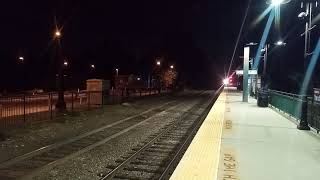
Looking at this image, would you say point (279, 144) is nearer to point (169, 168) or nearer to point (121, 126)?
point (169, 168)

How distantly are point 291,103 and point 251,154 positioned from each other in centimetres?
946

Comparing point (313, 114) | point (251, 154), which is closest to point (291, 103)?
point (313, 114)

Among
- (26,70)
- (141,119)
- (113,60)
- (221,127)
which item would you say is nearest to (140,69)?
(113,60)

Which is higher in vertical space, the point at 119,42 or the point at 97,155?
the point at 119,42

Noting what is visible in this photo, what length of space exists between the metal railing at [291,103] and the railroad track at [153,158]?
4.24m

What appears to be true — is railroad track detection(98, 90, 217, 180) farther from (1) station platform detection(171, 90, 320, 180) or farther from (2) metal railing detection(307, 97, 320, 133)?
(2) metal railing detection(307, 97, 320, 133)

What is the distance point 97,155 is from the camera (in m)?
11.8

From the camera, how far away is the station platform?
26.5 ft

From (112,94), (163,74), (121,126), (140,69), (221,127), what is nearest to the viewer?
(221,127)

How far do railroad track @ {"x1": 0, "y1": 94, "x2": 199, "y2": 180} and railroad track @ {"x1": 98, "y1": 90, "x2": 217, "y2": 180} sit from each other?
4.73ft

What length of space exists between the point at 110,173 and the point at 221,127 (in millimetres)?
6940

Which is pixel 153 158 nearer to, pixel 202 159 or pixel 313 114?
pixel 202 159

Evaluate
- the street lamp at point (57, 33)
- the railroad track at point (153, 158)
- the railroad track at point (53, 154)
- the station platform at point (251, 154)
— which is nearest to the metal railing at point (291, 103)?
the station platform at point (251, 154)

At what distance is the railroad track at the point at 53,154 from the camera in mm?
9589
